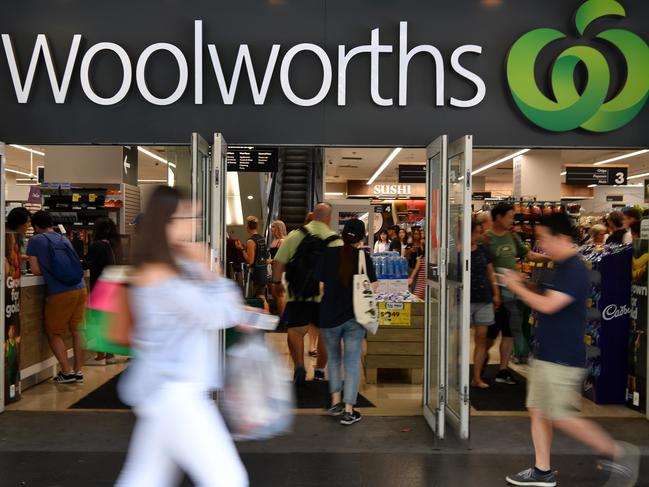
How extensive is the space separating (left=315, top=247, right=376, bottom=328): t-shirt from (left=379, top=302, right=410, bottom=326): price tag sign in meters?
1.47

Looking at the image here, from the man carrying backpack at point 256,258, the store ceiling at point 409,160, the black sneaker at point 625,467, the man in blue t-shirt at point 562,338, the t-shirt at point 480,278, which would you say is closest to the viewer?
the man in blue t-shirt at point 562,338

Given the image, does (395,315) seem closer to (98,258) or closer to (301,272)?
(301,272)

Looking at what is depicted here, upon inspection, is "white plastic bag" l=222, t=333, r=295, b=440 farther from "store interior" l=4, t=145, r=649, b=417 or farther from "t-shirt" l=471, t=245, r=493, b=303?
"t-shirt" l=471, t=245, r=493, b=303

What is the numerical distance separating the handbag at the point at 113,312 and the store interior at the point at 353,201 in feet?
2.76

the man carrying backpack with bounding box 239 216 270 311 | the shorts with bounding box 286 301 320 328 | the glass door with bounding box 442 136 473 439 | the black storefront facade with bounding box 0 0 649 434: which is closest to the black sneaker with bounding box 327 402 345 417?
the glass door with bounding box 442 136 473 439

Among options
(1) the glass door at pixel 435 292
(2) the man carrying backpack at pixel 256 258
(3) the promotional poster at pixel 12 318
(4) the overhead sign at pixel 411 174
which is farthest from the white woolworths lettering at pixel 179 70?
(4) the overhead sign at pixel 411 174

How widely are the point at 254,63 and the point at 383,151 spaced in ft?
39.3

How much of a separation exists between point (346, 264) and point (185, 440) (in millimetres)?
2961

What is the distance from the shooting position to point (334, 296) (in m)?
5.36

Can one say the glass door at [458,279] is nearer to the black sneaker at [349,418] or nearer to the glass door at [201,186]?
the black sneaker at [349,418]

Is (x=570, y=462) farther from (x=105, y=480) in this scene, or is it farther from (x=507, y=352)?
(x=105, y=480)

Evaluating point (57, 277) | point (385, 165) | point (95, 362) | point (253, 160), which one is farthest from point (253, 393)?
point (385, 165)

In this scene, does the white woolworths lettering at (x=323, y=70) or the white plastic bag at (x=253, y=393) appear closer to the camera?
the white plastic bag at (x=253, y=393)

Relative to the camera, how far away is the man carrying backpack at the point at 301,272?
6.14 m
